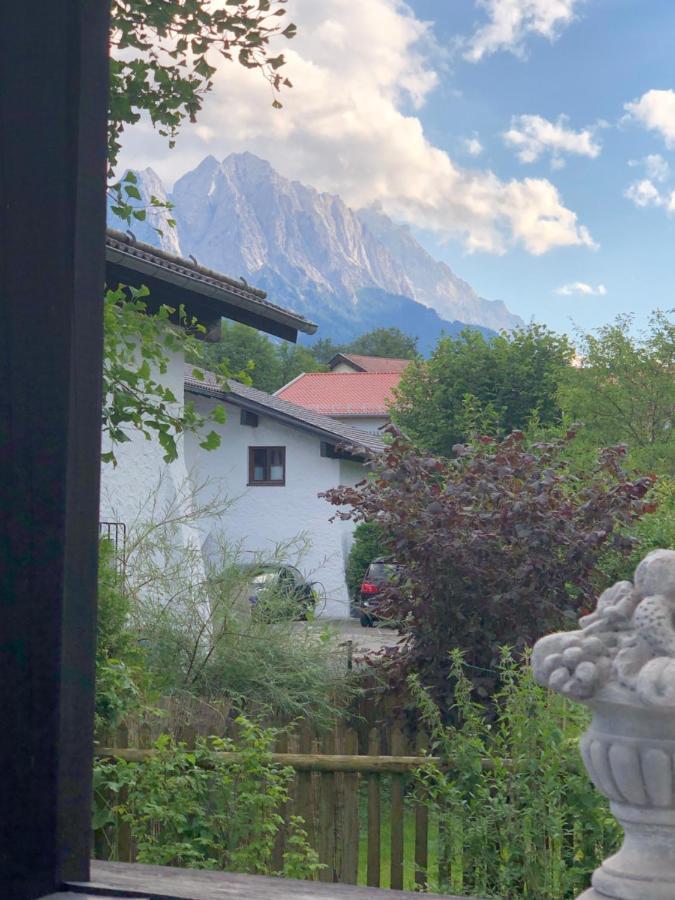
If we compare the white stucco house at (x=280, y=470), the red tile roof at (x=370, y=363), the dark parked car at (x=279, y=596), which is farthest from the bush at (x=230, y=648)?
the red tile roof at (x=370, y=363)

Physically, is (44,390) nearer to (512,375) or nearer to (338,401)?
(512,375)

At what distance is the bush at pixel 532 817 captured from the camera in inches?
133

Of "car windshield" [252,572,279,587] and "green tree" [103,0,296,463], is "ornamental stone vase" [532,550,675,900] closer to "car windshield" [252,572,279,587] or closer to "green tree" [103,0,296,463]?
"green tree" [103,0,296,463]

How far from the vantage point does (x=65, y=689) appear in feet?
6.06

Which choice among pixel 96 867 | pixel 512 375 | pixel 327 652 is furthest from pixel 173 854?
pixel 512 375

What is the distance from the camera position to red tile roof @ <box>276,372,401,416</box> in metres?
38.8

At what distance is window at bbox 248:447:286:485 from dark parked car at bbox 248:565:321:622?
16.1 m

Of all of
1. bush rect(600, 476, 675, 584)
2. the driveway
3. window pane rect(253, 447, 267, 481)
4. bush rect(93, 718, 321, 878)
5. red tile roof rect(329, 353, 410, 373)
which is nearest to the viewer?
bush rect(93, 718, 321, 878)

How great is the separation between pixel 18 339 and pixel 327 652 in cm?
447

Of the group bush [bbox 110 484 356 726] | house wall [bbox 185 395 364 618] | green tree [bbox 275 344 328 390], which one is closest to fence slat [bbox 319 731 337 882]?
bush [bbox 110 484 356 726]

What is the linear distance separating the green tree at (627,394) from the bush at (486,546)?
12297 mm

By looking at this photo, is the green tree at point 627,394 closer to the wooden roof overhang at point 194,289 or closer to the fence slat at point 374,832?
the wooden roof overhang at point 194,289

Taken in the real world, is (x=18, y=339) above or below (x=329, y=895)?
above

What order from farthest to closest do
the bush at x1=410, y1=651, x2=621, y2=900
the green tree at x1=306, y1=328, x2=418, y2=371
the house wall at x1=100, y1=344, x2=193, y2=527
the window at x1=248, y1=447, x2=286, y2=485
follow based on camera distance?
the green tree at x1=306, y1=328, x2=418, y2=371 < the window at x1=248, y1=447, x2=286, y2=485 < the house wall at x1=100, y1=344, x2=193, y2=527 < the bush at x1=410, y1=651, x2=621, y2=900
